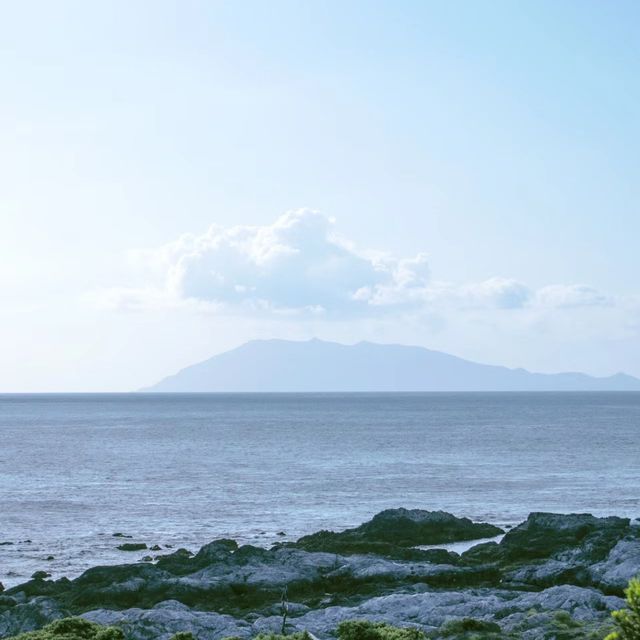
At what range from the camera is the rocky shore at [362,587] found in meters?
38.6

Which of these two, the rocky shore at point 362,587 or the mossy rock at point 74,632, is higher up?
the mossy rock at point 74,632

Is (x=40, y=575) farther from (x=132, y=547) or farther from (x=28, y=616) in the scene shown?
(x=28, y=616)

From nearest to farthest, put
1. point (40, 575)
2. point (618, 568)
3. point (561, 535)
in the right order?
point (618, 568), point (40, 575), point (561, 535)

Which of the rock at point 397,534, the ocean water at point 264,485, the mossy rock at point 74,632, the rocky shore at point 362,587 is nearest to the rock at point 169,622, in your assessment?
the rocky shore at point 362,587

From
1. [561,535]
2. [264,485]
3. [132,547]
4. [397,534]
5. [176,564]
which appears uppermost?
[561,535]

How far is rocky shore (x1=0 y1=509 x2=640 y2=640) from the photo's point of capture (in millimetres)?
→ 38562

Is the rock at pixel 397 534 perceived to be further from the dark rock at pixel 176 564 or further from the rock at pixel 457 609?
the rock at pixel 457 609

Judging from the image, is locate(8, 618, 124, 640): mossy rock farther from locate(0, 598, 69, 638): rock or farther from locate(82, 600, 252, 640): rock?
locate(0, 598, 69, 638): rock

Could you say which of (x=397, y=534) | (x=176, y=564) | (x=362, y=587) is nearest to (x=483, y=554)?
(x=397, y=534)

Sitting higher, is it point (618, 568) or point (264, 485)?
point (618, 568)

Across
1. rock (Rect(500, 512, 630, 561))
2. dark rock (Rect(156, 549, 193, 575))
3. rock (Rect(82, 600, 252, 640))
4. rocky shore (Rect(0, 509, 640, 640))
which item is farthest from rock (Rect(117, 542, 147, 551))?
rock (Rect(500, 512, 630, 561))

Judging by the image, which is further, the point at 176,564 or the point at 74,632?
Result: the point at 176,564

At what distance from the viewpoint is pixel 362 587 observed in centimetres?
4647

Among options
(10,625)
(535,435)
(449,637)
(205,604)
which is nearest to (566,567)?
(449,637)
